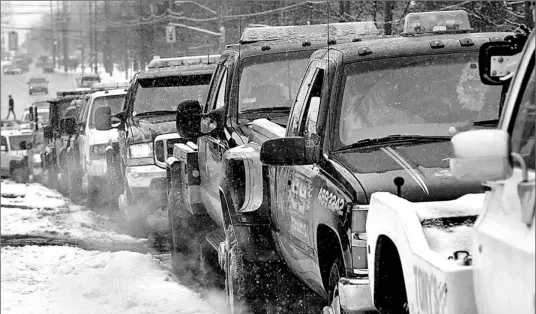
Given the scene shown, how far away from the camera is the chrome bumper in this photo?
14.6 metres

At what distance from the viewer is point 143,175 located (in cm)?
1467

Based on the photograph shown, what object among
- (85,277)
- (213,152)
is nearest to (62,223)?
(85,277)

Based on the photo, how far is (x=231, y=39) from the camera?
78.2 ft

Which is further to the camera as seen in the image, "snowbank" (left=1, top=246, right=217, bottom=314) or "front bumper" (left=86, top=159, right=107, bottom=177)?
"front bumper" (left=86, top=159, right=107, bottom=177)

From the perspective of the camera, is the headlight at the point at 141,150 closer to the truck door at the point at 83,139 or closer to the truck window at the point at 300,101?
the truck door at the point at 83,139

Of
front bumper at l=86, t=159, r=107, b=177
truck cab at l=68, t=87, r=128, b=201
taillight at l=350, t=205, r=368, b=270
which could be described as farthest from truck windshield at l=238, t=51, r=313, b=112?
front bumper at l=86, t=159, r=107, b=177

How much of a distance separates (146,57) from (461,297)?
25755 millimetres

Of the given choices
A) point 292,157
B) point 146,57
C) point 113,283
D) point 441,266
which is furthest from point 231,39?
point 441,266

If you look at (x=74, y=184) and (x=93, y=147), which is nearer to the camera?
(x=93, y=147)

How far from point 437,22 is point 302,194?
1791 mm

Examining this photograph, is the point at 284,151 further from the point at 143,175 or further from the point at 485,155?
the point at 143,175

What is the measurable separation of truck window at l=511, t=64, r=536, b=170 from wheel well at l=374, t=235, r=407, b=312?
1.13 meters

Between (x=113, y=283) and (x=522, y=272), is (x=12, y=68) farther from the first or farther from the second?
(x=522, y=272)

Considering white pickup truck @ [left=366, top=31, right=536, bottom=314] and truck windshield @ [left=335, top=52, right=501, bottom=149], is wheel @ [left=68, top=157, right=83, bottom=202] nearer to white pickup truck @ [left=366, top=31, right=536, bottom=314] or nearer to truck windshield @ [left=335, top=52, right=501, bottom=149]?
truck windshield @ [left=335, top=52, right=501, bottom=149]
